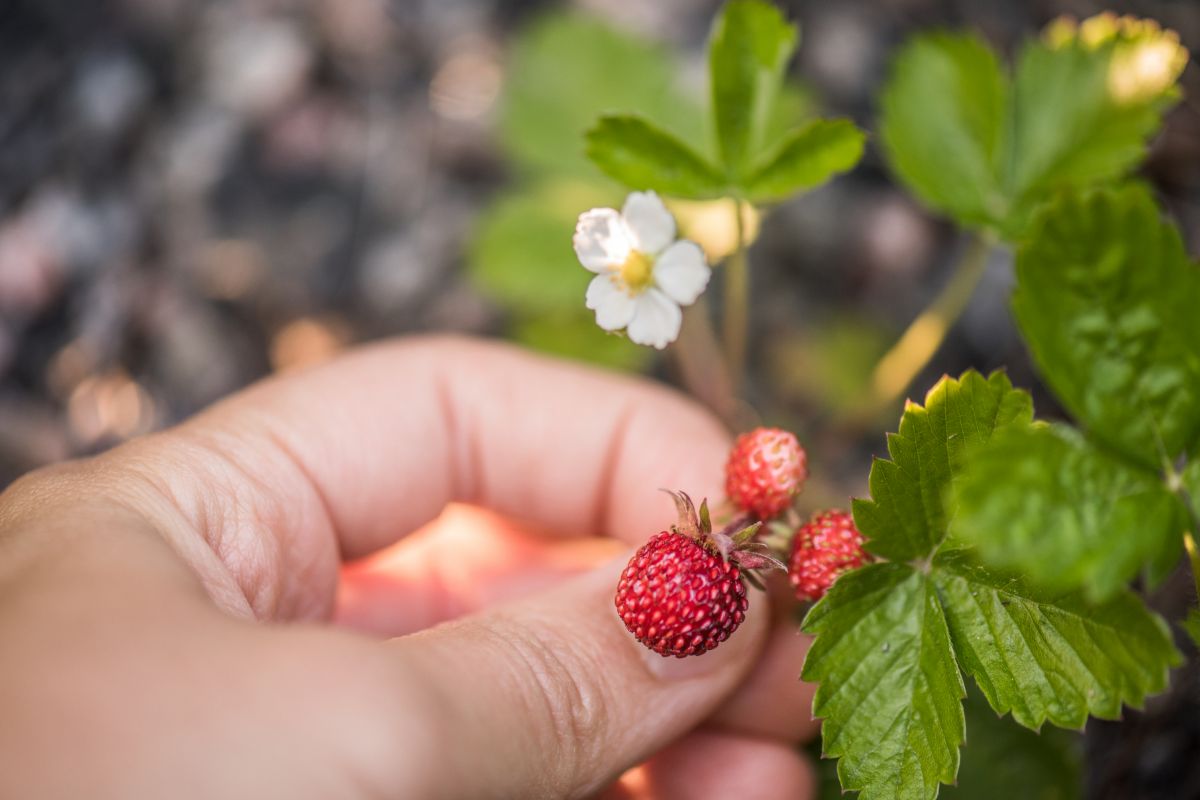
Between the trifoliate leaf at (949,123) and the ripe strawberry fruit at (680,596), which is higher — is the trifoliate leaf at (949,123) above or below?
above

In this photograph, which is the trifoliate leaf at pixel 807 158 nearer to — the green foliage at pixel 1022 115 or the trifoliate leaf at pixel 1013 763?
the green foliage at pixel 1022 115

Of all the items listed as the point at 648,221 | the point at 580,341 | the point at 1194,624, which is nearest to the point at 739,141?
the point at 648,221

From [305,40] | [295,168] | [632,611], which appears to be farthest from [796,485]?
[305,40]

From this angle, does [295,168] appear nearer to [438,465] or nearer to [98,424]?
[98,424]

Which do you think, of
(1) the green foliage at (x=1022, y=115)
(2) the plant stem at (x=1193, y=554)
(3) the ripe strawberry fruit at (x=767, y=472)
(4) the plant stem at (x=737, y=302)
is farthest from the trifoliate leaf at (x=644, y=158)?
(2) the plant stem at (x=1193, y=554)

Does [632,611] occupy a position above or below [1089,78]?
below

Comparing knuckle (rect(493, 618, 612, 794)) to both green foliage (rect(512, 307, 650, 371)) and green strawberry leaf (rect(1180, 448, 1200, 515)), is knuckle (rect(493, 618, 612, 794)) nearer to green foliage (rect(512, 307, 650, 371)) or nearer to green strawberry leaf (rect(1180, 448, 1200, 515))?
green strawberry leaf (rect(1180, 448, 1200, 515))
